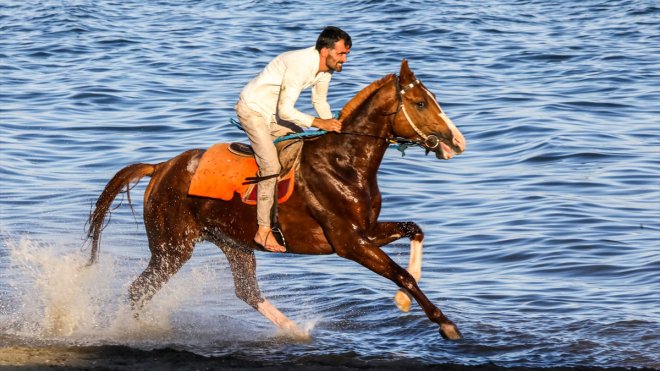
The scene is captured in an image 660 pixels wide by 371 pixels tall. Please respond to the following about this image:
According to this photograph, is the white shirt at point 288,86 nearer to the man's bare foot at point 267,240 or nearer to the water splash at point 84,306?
the man's bare foot at point 267,240

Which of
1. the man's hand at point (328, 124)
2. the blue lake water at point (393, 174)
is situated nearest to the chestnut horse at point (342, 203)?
the man's hand at point (328, 124)

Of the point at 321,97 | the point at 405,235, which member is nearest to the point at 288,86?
the point at 321,97

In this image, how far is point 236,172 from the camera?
37.7ft

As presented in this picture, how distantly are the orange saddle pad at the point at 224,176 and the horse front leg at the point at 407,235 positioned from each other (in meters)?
1.17

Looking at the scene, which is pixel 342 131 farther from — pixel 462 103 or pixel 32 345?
pixel 462 103

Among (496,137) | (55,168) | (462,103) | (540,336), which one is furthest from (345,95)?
(540,336)

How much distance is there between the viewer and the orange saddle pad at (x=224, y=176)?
11.4 metres

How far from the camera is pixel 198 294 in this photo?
13656 millimetres

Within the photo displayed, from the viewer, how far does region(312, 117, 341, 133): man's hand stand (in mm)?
10602

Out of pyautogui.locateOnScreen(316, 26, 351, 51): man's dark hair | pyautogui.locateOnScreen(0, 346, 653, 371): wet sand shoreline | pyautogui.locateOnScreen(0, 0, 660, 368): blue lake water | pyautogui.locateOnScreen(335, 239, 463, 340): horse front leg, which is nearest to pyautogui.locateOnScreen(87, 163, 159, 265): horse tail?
pyautogui.locateOnScreen(0, 0, 660, 368): blue lake water

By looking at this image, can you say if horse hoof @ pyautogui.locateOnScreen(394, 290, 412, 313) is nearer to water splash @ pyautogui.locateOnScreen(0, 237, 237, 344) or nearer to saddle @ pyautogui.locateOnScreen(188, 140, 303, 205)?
saddle @ pyautogui.locateOnScreen(188, 140, 303, 205)

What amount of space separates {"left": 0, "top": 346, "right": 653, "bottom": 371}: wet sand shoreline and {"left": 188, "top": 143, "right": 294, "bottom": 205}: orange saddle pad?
1.52 m

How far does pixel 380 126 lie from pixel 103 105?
16.1 metres

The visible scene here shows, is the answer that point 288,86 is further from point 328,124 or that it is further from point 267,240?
point 267,240
